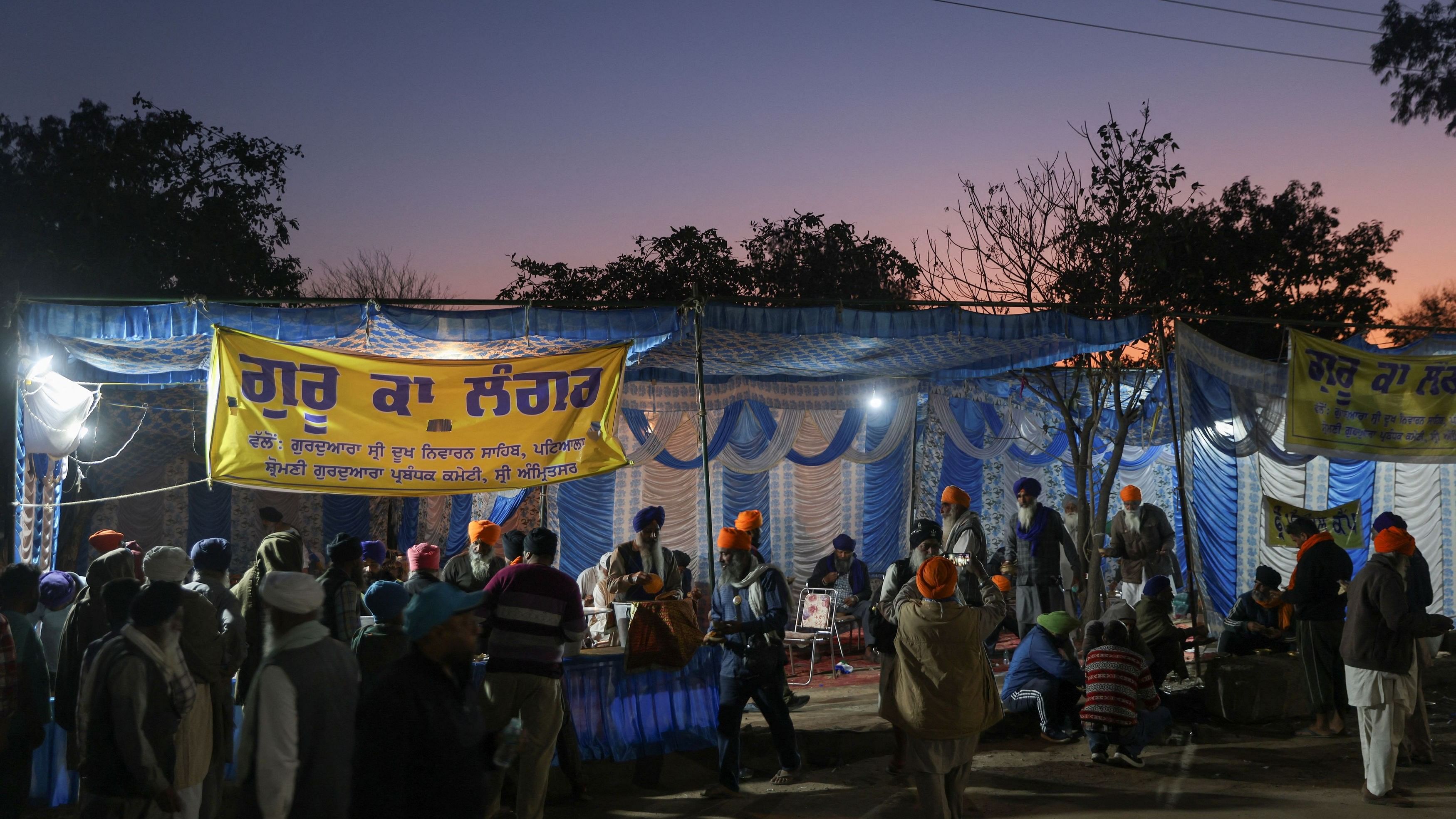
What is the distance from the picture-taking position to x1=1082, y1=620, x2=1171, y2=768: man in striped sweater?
6.82 m

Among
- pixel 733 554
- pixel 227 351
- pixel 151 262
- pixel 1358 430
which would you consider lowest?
pixel 733 554

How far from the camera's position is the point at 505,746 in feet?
9.71

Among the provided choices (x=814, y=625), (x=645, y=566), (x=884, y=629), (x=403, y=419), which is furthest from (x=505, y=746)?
(x=814, y=625)

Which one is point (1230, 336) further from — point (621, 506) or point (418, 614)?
point (418, 614)

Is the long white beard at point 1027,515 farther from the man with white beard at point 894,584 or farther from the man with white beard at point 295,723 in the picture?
the man with white beard at point 295,723

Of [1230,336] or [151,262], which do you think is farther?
[1230,336]

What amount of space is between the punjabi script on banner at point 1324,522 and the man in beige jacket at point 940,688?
29.5 feet

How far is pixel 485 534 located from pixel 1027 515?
4713 mm

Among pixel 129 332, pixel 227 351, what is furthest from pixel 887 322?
pixel 129 332

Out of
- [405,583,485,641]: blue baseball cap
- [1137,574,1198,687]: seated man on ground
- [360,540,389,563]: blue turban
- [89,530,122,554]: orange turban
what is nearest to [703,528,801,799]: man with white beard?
[360,540,389,563]: blue turban

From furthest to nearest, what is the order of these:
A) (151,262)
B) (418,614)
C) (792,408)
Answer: (151,262)
(792,408)
(418,614)

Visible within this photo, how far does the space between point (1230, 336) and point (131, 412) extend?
19009mm

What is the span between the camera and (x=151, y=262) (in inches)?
728

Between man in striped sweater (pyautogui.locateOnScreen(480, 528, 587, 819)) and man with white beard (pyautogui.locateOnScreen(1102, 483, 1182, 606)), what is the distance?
7.76m
